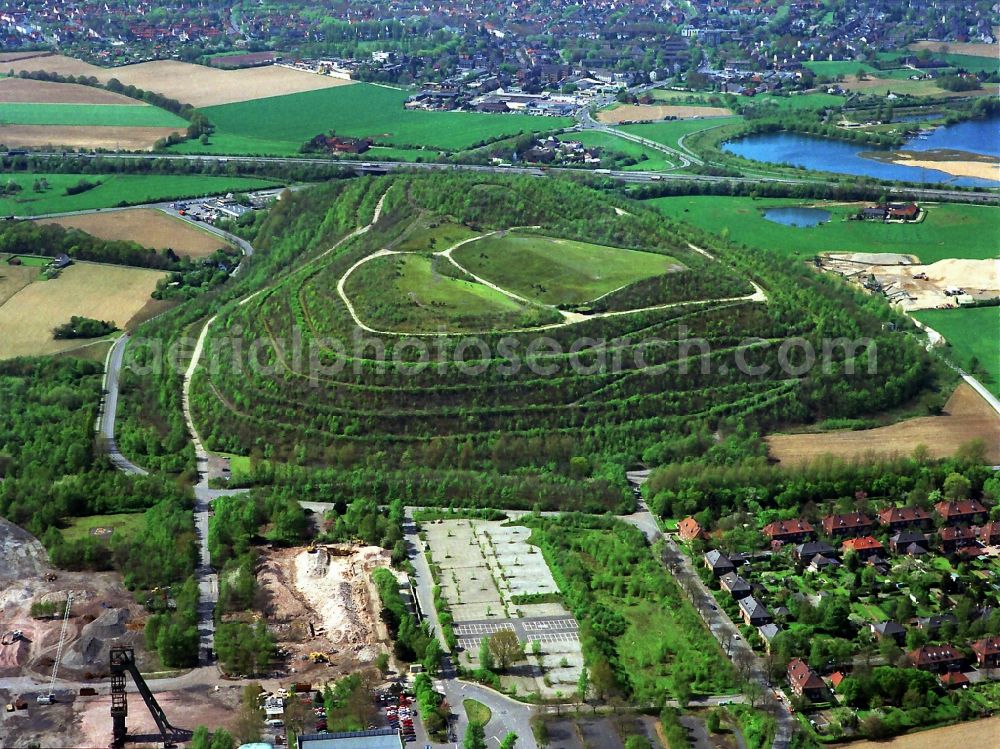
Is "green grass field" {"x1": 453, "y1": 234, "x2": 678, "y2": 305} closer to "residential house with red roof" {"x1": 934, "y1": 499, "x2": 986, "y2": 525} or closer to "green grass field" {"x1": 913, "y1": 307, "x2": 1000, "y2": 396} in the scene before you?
"green grass field" {"x1": 913, "y1": 307, "x2": 1000, "y2": 396}

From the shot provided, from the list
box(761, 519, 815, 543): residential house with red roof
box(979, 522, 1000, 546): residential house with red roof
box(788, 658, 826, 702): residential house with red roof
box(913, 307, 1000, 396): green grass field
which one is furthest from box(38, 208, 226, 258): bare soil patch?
box(788, 658, 826, 702): residential house with red roof

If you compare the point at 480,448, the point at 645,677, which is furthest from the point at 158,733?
the point at 480,448

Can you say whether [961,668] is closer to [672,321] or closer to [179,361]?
[672,321]

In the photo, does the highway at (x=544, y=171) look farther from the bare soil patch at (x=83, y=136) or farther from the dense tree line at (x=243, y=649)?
the dense tree line at (x=243, y=649)

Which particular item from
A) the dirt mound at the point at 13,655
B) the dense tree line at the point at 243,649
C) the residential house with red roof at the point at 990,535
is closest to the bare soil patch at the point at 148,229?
the dirt mound at the point at 13,655

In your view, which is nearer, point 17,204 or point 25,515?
point 25,515
